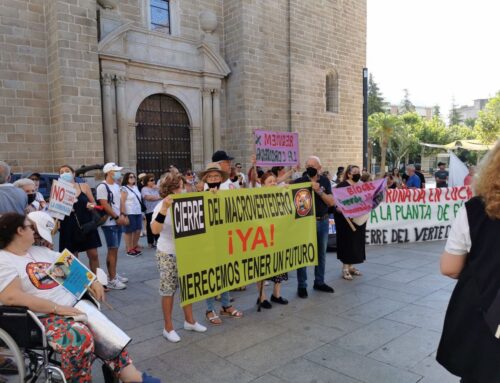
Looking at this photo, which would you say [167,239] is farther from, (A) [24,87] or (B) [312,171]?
(A) [24,87]

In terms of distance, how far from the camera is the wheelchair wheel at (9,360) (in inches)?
93.4

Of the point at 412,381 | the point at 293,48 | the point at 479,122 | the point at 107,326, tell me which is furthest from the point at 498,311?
the point at 479,122

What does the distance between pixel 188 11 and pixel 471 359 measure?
1431cm

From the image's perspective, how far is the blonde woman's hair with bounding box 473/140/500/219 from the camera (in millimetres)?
1723

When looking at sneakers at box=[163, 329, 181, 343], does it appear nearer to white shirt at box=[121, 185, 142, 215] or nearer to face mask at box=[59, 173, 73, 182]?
face mask at box=[59, 173, 73, 182]

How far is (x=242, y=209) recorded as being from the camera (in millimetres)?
4395

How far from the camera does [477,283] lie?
1.83 m

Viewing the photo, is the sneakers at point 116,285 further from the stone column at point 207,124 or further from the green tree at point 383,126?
the green tree at point 383,126

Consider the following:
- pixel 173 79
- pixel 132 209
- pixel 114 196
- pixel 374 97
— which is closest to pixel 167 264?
pixel 114 196

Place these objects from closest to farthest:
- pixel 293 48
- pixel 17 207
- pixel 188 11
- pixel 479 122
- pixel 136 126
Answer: pixel 17 207 < pixel 136 126 < pixel 188 11 < pixel 293 48 < pixel 479 122

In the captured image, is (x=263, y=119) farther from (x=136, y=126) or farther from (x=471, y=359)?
(x=471, y=359)

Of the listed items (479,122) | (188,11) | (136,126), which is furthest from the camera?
(479,122)

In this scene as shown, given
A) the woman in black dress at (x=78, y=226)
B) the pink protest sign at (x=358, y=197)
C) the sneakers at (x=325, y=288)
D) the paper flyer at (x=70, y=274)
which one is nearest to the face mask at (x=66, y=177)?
the woman in black dress at (x=78, y=226)

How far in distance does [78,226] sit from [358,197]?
13.8 ft
